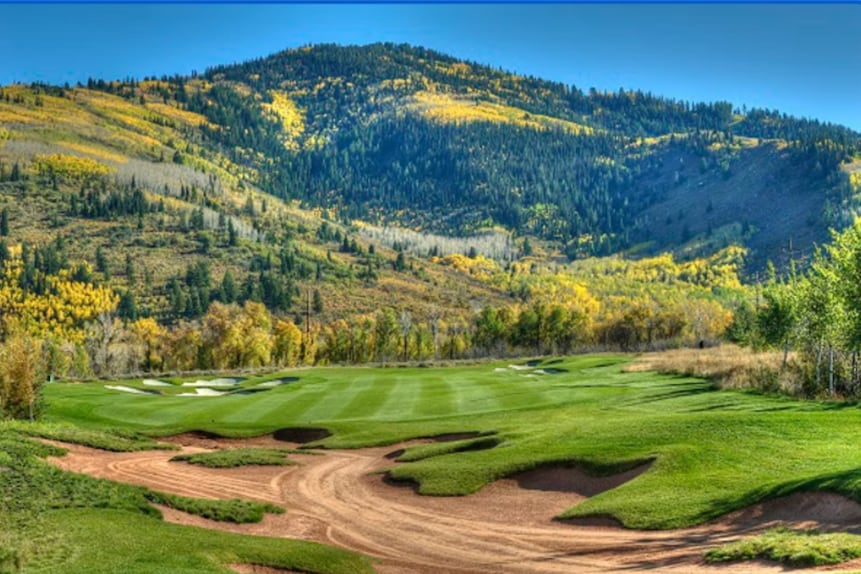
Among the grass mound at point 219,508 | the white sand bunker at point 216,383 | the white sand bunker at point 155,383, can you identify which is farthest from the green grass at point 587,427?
the white sand bunker at point 216,383

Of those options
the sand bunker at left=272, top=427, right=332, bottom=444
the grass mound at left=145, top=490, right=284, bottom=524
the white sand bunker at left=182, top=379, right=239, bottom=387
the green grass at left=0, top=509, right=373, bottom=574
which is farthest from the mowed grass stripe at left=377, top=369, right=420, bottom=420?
the green grass at left=0, top=509, right=373, bottom=574

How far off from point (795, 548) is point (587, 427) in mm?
18720

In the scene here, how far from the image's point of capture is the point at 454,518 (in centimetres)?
2616

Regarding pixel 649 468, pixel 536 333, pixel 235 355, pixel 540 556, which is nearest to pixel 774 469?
pixel 649 468

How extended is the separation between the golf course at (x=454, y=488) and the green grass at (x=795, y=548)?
8 cm

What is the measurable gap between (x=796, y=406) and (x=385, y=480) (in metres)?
19.7

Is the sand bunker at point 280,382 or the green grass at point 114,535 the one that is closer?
the green grass at point 114,535

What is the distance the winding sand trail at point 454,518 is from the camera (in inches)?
794

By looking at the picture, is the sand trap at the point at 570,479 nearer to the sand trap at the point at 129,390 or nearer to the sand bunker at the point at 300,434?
the sand bunker at the point at 300,434

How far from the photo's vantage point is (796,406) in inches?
1454

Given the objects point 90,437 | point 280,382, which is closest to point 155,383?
point 280,382

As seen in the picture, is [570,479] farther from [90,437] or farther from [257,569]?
[90,437]

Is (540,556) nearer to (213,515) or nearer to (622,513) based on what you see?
(622,513)

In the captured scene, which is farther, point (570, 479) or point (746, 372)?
point (746, 372)
